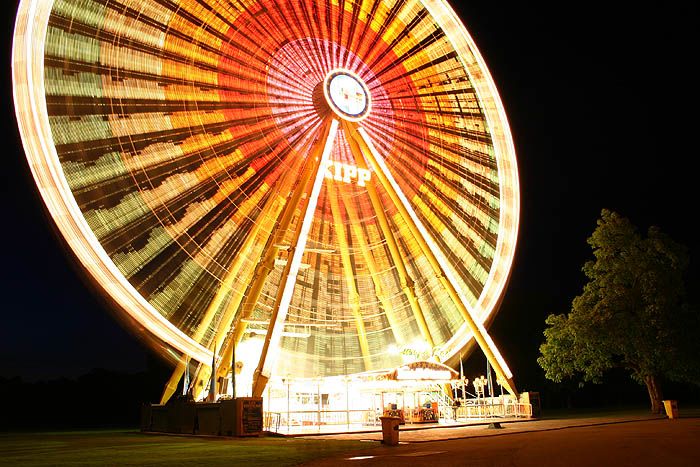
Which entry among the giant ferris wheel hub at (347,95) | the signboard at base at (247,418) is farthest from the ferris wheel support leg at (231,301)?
the giant ferris wheel hub at (347,95)

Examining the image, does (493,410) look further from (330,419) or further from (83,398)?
(83,398)

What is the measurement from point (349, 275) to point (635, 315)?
40.3ft

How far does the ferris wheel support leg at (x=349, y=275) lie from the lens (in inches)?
1030

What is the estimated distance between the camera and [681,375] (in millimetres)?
25578

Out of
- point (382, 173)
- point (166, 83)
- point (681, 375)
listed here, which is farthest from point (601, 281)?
point (166, 83)

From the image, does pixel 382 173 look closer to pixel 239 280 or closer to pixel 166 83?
pixel 239 280

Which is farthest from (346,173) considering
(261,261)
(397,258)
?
(261,261)

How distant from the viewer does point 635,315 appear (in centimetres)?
2578

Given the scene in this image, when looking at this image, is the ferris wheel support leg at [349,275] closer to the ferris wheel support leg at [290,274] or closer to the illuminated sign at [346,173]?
the illuminated sign at [346,173]

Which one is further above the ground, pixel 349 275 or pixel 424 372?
pixel 349 275

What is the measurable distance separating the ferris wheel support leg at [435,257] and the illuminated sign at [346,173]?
0.79 m

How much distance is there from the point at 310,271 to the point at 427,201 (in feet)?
19.3

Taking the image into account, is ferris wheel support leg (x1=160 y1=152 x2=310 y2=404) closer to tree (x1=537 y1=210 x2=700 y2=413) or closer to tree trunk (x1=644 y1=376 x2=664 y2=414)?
tree (x1=537 y1=210 x2=700 y2=413)

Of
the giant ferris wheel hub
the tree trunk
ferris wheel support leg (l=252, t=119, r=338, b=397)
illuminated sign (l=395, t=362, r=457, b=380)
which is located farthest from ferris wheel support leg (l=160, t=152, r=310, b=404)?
the tree trunk
